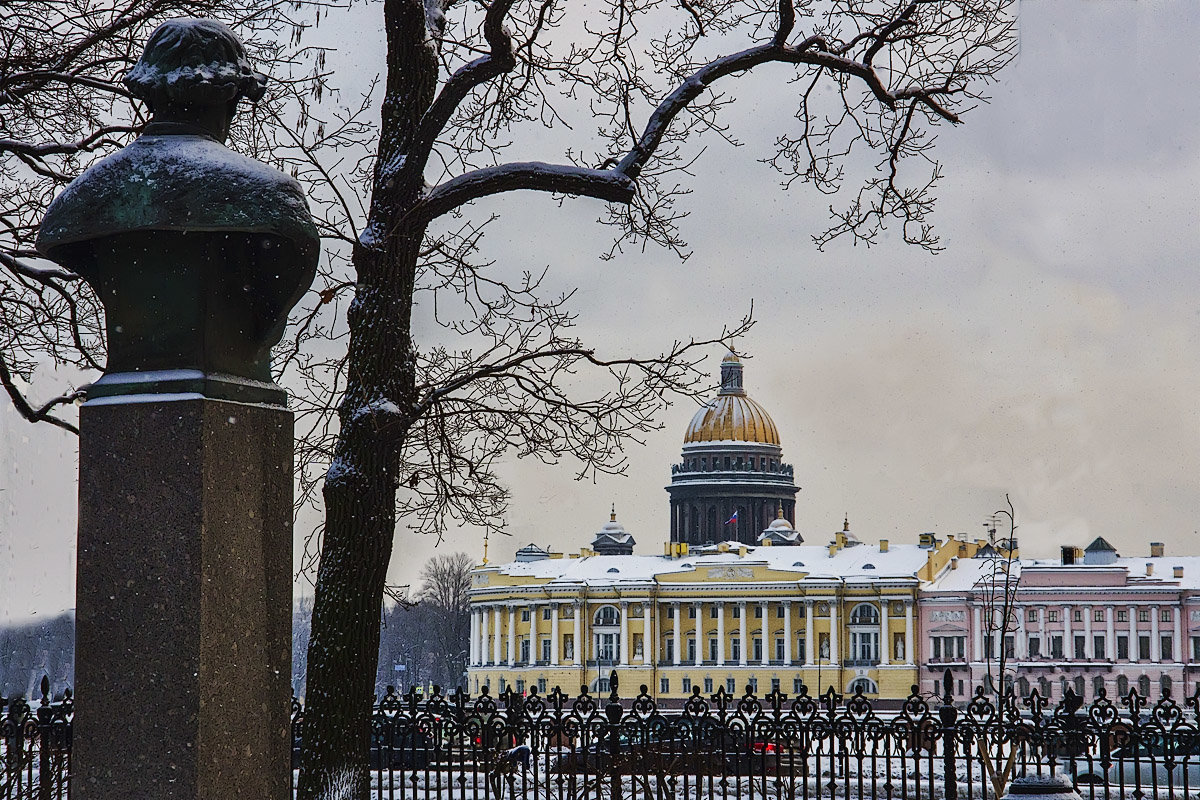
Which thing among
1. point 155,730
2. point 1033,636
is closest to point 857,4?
point 155,730

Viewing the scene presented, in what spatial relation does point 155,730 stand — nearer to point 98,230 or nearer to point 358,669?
point 98,230

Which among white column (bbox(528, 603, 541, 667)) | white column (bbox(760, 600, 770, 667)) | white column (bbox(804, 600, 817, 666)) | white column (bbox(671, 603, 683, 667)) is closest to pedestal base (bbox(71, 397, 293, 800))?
white column (bbox(804, 600, 817, 666))

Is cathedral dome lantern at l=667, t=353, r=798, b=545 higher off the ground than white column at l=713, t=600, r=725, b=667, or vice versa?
cathedral dome lantern at l=667, t=353, r=798, b=545

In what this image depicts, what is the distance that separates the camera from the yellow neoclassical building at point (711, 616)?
8619 cm

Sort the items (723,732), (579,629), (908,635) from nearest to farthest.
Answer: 1. (723,732)
2. (908,635)
3. (579,629)

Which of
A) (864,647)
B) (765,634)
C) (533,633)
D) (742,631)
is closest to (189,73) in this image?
(864,647)

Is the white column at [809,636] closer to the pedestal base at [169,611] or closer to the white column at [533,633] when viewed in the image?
the white column at [533,633]

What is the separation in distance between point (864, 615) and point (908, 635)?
9.97ft

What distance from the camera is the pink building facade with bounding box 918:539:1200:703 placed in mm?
79938

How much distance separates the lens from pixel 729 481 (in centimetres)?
10638

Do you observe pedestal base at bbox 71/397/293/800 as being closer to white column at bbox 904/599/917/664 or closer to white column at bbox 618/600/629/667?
white column at bbox 904/599/917/664

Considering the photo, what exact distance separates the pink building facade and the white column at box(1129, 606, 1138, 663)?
5cm

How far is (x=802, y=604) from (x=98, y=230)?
8622cm

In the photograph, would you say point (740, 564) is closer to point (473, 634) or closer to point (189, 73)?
point (473, 634)
